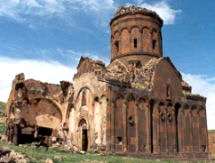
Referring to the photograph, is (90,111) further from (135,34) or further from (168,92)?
(135,34)

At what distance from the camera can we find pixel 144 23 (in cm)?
3406

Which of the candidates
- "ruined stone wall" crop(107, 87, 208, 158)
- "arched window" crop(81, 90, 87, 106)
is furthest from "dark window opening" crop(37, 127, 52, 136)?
"ruined stone wall" crop(107, 87, 208, 158)

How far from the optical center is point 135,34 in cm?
3378

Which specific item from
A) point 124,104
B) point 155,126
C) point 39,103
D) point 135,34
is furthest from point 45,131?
point 135,34

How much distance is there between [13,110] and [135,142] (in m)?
10.3

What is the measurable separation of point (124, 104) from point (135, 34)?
874 cm

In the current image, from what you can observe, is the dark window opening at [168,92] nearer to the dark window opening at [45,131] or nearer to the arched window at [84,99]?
the arched window at [84,99]

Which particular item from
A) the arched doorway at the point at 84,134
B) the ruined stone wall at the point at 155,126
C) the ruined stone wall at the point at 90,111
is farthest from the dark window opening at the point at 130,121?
the arched doorway at the point at 84,134

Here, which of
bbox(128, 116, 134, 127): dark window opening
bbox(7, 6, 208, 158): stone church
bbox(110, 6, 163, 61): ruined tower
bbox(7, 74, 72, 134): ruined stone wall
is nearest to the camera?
bbox(7, 6, 208, 158): stone church

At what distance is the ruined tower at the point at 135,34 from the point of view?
3347 cm

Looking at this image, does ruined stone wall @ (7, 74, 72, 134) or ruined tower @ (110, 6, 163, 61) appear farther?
ruined tower @ (110, 6, 163, 61)

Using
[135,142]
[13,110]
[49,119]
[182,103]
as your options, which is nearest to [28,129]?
[13,110]

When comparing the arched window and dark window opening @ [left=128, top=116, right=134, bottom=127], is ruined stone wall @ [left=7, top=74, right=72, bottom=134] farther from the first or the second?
dark window opening @ [left=128, top=116, right=134, bottom=127]

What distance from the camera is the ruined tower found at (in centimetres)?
3347
